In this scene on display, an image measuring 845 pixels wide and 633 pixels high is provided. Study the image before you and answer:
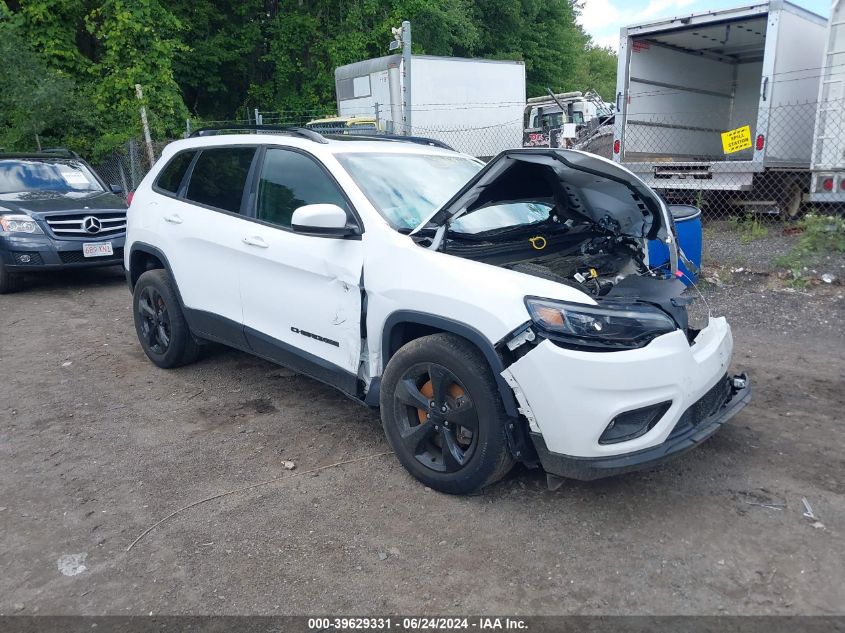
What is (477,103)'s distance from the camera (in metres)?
18.5

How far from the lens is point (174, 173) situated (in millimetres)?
5266

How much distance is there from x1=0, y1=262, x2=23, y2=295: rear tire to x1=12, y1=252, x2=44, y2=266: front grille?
0.25 meters

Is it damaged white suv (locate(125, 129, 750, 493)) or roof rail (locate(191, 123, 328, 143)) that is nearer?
damaged white suv (locate(125, 129, 750, 493))

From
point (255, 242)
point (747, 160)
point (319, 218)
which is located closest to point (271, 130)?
point (255, 242)

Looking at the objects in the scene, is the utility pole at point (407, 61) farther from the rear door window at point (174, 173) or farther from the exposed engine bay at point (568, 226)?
the exposed engine bay at point (568, 226)

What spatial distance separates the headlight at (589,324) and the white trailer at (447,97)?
12676mm

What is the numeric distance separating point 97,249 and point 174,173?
3.83 m

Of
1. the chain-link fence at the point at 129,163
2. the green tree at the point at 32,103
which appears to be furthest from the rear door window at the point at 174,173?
the green tree at the point at 32,103

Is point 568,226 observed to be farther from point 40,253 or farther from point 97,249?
point 40,253

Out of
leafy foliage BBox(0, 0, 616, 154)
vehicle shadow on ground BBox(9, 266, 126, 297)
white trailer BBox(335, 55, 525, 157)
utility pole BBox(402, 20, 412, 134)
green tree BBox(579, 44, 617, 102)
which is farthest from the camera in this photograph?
green tree BBox(579, 44, 617, 102)

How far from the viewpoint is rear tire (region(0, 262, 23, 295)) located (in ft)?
27.0

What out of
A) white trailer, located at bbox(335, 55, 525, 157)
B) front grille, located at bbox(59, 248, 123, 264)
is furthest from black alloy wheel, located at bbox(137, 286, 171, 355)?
white trailer, located at bbox(335, 55, 525, 157)

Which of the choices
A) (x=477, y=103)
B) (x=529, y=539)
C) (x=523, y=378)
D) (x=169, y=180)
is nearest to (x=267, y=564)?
(x=529, y=539)

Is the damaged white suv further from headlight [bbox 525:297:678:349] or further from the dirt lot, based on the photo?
the dirt lot
